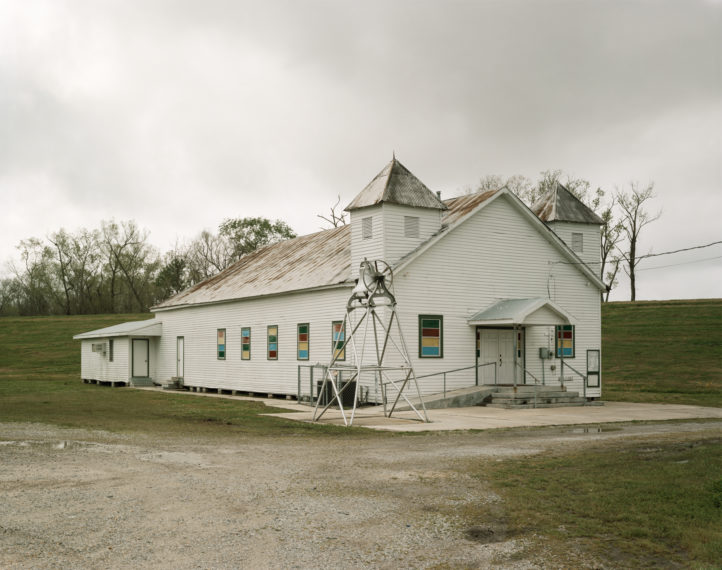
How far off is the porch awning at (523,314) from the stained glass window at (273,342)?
24.7 ft

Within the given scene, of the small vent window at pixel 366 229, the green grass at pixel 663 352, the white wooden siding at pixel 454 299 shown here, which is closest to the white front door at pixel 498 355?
the white wooden siding at pixel 454 299

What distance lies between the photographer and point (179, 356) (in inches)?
1416

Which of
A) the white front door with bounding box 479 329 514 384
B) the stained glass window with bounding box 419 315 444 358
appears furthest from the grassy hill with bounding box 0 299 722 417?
the stained glass window with bounding box 419 315 444 358

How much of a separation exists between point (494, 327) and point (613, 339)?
80.5 ft

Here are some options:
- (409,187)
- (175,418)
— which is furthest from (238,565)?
(409,187)

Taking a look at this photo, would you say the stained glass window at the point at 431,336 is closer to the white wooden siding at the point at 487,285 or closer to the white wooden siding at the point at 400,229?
the white wooden siding at the point at 487,285

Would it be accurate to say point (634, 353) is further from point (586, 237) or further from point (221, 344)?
point (221, 344)

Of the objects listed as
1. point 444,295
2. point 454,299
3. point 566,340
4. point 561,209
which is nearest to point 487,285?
point 454,299

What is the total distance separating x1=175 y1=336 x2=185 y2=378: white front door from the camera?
3569 cm

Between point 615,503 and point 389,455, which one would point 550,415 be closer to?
point 389,455

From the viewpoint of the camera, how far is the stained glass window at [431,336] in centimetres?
2403

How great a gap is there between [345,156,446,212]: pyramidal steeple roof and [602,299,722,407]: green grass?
1114 cm

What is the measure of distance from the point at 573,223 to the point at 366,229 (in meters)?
8.87

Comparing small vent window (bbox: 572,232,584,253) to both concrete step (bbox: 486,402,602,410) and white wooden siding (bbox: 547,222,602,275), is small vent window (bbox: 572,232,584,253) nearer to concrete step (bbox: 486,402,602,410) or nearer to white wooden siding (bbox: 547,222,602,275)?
white wooden siding (bbox: 547,222,602,275)
